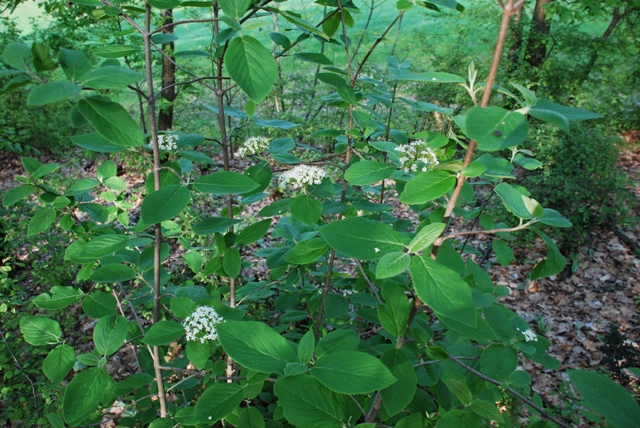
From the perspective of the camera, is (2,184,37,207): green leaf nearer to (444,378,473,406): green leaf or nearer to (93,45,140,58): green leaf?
(93,45,140,58): green leaf

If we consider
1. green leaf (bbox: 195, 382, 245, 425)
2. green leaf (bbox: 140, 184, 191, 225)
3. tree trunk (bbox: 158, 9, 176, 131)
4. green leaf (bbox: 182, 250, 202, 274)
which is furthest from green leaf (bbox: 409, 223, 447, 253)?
tree trunk (bbox: 158, 9, 176, 131)

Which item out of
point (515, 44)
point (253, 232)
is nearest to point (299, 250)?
point (253, 232)

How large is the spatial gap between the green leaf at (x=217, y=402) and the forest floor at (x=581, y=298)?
219cm

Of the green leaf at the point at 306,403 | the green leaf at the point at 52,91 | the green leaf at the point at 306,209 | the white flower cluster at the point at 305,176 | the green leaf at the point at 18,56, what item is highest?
the green leaf at the point at 18,56

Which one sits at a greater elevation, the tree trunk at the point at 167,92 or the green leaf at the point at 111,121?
the green leaf at the point at 111,121

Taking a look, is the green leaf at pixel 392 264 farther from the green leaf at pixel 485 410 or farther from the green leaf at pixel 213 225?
the green leaf at pixel 213 225

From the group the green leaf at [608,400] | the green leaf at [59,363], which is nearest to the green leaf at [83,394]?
Answer: the green leaf at [59,363]

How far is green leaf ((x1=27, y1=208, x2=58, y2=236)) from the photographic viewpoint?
1349mm

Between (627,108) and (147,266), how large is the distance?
754cm

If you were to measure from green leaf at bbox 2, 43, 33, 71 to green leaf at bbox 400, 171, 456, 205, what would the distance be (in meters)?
0.72

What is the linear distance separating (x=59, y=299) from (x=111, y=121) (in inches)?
32.9

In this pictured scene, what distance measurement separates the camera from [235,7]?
2.64 ft

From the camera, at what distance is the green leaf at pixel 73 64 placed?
704 mm

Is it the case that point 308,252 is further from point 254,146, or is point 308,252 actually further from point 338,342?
point 254,146
